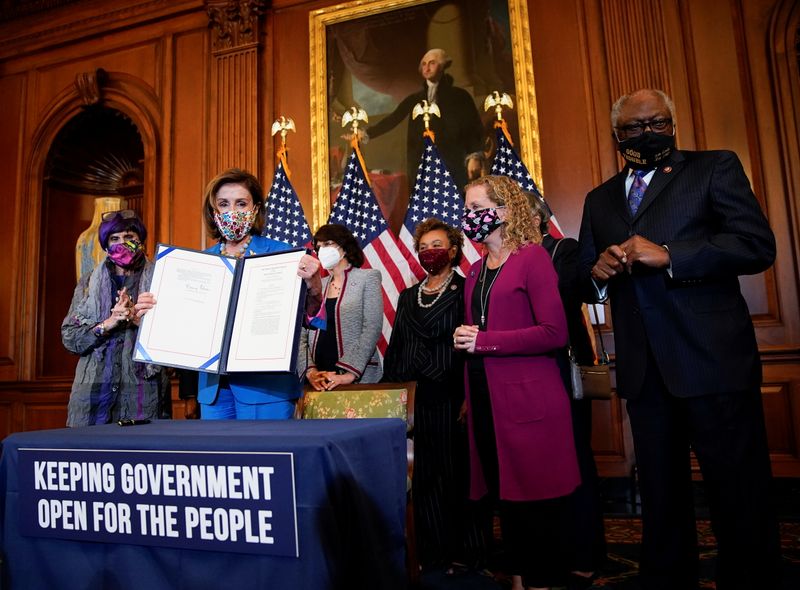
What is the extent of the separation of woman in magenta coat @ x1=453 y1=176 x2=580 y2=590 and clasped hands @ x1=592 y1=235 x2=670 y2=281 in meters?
0.30

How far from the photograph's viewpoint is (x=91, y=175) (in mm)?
6809

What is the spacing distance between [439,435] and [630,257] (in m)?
1.43

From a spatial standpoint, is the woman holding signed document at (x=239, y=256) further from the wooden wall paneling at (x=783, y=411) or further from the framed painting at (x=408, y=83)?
the wooden wall paneling at (x=783, y=411)

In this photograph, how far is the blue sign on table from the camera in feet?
3.97

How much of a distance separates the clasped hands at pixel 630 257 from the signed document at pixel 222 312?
0.93 m

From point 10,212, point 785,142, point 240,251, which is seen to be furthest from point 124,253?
point 10,212

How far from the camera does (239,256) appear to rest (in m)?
2.09

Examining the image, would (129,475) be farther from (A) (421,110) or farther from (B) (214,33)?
(B) (214,33)

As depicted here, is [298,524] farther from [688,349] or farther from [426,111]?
[426,111]

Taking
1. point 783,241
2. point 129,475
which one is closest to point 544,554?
point 129,475

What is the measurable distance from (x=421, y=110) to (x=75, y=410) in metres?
3.20

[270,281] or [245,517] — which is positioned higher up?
[270,281]

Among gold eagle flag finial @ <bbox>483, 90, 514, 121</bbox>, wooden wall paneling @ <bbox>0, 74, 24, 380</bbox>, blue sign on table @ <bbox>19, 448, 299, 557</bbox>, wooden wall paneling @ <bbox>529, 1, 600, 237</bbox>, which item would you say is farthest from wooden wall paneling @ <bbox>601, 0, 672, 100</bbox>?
wooden wall paneling @ <bbox>0, 74, 24, 380</bbox>

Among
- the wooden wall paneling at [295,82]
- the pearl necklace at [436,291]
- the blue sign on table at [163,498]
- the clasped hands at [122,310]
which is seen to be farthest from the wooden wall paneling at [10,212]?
the blue sign on table at [163,498]
